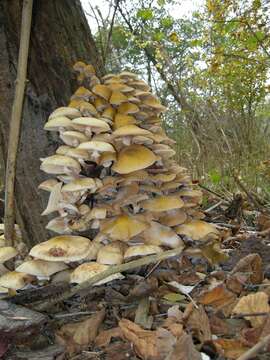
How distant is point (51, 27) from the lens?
235cm

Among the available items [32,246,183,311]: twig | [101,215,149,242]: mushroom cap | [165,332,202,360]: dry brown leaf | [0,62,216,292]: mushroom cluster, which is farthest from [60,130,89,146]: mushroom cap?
[165,332,202,360]: dry brown leaf

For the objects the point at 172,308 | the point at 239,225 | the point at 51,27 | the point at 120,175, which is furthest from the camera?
the point at 239,225

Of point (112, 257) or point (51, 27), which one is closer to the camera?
point (112, 257)

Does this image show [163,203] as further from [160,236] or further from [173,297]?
[173,297]

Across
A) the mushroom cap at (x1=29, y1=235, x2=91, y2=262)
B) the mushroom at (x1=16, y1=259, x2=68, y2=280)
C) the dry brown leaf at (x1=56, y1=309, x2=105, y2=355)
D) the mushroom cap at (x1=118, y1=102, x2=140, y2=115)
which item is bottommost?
the dry brown leaf at (x1=56, y1=309, x2=105, y2=355)

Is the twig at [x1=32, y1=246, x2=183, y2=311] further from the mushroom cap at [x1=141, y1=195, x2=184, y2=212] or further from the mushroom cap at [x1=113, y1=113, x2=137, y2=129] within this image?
the mushroom cap at [x1=113, y1=113, x2=137, y2=129]

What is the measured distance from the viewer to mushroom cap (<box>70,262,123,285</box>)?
5.75ft

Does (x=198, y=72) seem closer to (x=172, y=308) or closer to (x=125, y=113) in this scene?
(x=125, y=113)

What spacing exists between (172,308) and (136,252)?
0.28 meters

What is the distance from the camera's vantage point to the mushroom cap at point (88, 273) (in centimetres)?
175

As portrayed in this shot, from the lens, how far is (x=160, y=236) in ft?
6.72

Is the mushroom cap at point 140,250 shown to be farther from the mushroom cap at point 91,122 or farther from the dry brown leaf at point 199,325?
the mushroom cap at point 91,122

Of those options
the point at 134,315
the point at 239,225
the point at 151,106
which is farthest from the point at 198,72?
the point at 134,315

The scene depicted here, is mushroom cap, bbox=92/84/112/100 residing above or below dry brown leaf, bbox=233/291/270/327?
above
